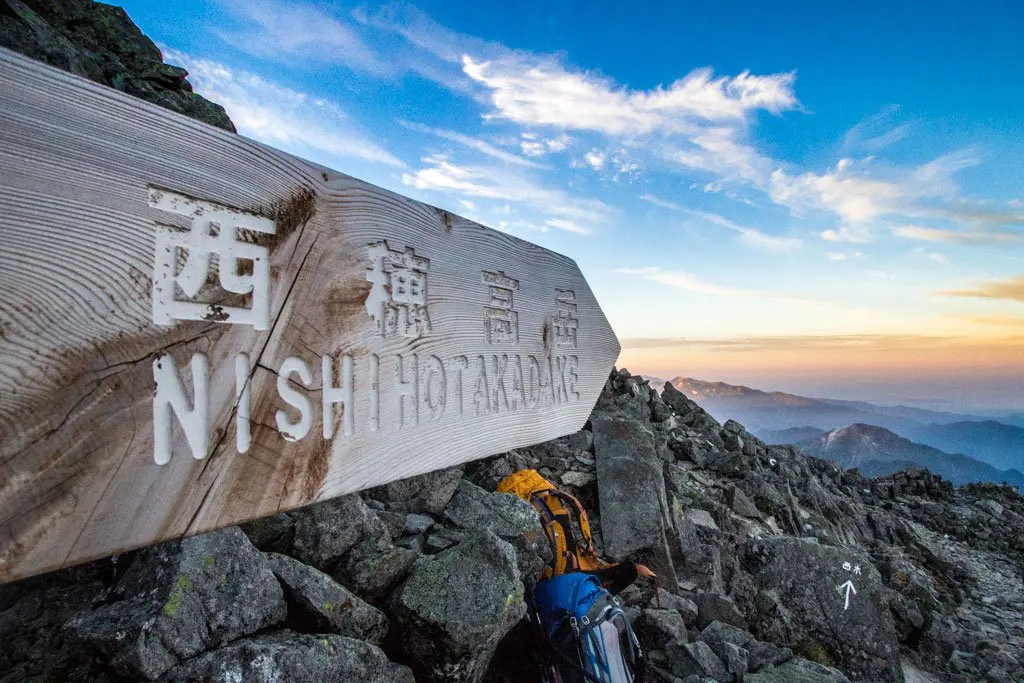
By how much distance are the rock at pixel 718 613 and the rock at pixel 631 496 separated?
42cm

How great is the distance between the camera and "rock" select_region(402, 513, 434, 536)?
3105mm

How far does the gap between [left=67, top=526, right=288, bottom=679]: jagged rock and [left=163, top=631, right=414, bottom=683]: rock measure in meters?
0.08

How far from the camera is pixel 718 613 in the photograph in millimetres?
4793

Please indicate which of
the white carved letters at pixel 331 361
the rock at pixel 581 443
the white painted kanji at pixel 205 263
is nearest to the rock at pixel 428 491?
the white carved letters at pixel 331 361

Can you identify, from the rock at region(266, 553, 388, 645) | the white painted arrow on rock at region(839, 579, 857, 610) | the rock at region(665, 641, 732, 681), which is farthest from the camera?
the white painted arrow on rock at region(839, 579, 857, 610)

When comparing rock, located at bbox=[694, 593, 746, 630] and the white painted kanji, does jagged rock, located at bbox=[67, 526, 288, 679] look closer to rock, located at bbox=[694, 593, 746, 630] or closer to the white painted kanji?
the white painted kanji

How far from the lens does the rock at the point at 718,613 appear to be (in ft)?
15.6

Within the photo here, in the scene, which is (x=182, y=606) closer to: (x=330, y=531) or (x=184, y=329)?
(x=330, y=531)

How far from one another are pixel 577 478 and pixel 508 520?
2.83 m

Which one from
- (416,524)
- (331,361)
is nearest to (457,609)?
(416,524)

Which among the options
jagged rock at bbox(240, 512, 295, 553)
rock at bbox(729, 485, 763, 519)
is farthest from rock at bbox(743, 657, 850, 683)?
rock at bbox(729, 485, 763, 519)

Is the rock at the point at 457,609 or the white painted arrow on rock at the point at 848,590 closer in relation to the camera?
the rock at the point at 457,609

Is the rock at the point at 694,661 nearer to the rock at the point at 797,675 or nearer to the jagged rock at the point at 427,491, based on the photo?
the rock at the point at 797,675

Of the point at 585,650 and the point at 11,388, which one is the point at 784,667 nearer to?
the point at 585,650
